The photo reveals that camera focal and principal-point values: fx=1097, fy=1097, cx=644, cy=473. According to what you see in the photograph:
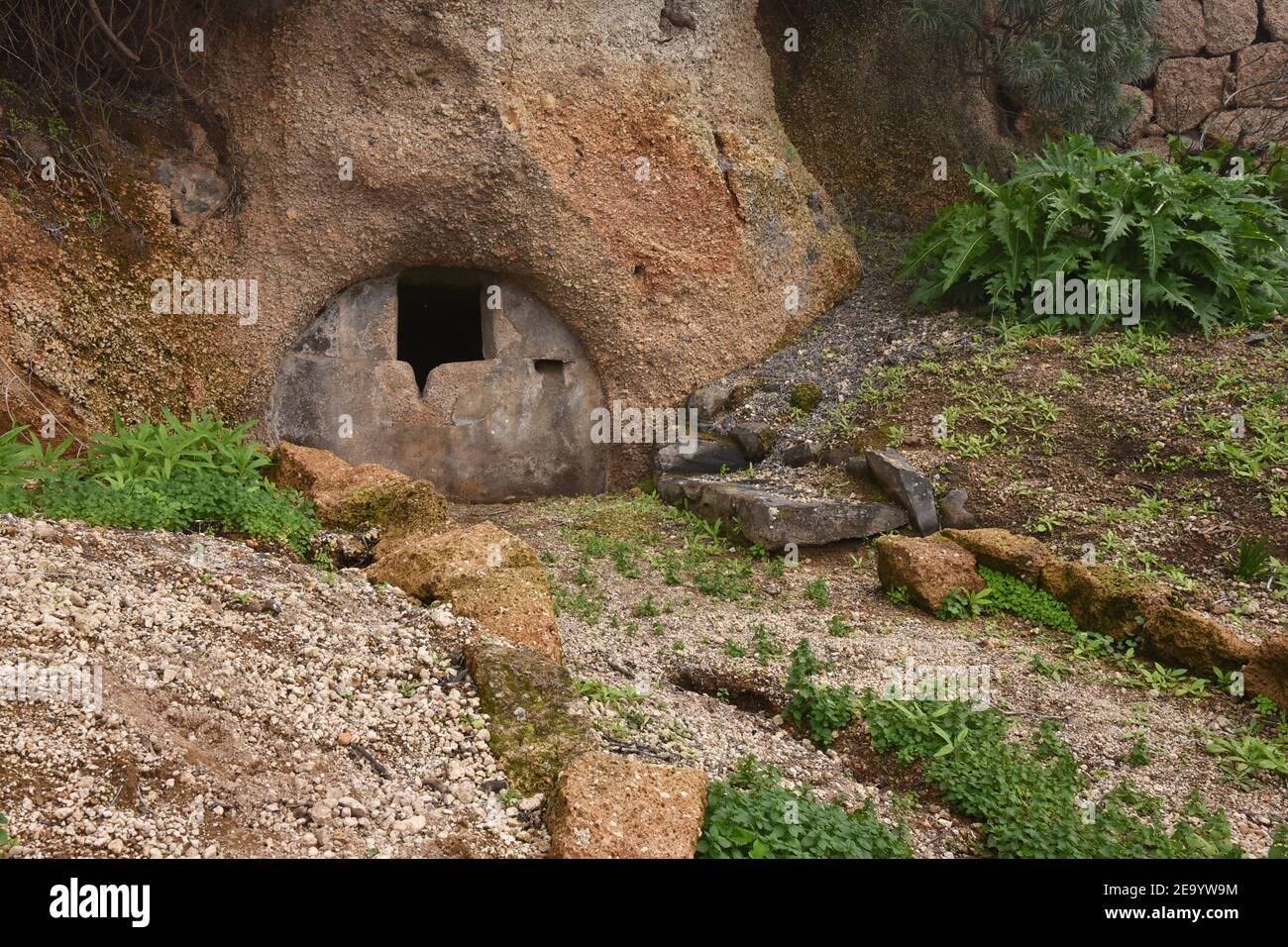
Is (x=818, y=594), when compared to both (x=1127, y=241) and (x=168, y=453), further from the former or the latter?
(x=1127, y=241)

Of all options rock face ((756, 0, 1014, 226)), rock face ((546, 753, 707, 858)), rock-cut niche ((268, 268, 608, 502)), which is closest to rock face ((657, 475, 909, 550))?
rock-cut niche ((268, 268, 608, 502))

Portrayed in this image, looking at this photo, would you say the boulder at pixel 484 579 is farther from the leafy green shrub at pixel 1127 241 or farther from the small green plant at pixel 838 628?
the leafy green shrub at pixel 1127 241

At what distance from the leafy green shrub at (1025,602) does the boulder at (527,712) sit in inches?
115

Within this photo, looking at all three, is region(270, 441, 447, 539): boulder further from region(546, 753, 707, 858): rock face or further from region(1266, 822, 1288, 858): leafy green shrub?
region(1266, 822, 1288, 858): leafy green shrub

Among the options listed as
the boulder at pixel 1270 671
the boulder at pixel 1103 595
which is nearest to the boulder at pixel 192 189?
the boulder at pixel 1103 595

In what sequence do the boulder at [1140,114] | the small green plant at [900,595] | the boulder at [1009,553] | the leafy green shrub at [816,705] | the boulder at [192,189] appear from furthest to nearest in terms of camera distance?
the boulder at [1140,114] → the boulder at [192,189] → the small green plant at [900,595] → the boulder at [1009,553] → the leafy green shrub at [816,705]

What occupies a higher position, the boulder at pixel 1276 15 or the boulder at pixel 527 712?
the boulder at pixel 1276 15

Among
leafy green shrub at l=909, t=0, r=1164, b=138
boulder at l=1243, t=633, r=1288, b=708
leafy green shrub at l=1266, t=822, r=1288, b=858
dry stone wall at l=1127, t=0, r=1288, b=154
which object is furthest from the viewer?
dry stone wall at l=1127, t=0, r=1288, b=154

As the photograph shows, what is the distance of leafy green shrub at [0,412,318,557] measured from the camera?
5.39 metres

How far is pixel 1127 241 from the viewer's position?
8.41 metres

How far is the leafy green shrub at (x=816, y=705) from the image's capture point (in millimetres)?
4523

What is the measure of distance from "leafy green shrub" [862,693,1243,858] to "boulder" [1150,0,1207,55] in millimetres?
10538

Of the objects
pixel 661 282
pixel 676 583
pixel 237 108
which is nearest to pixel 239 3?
pixel 237 108

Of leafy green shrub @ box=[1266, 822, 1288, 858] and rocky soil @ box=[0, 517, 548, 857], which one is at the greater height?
rocky soil @ box=[0, 517, 548, 857]
